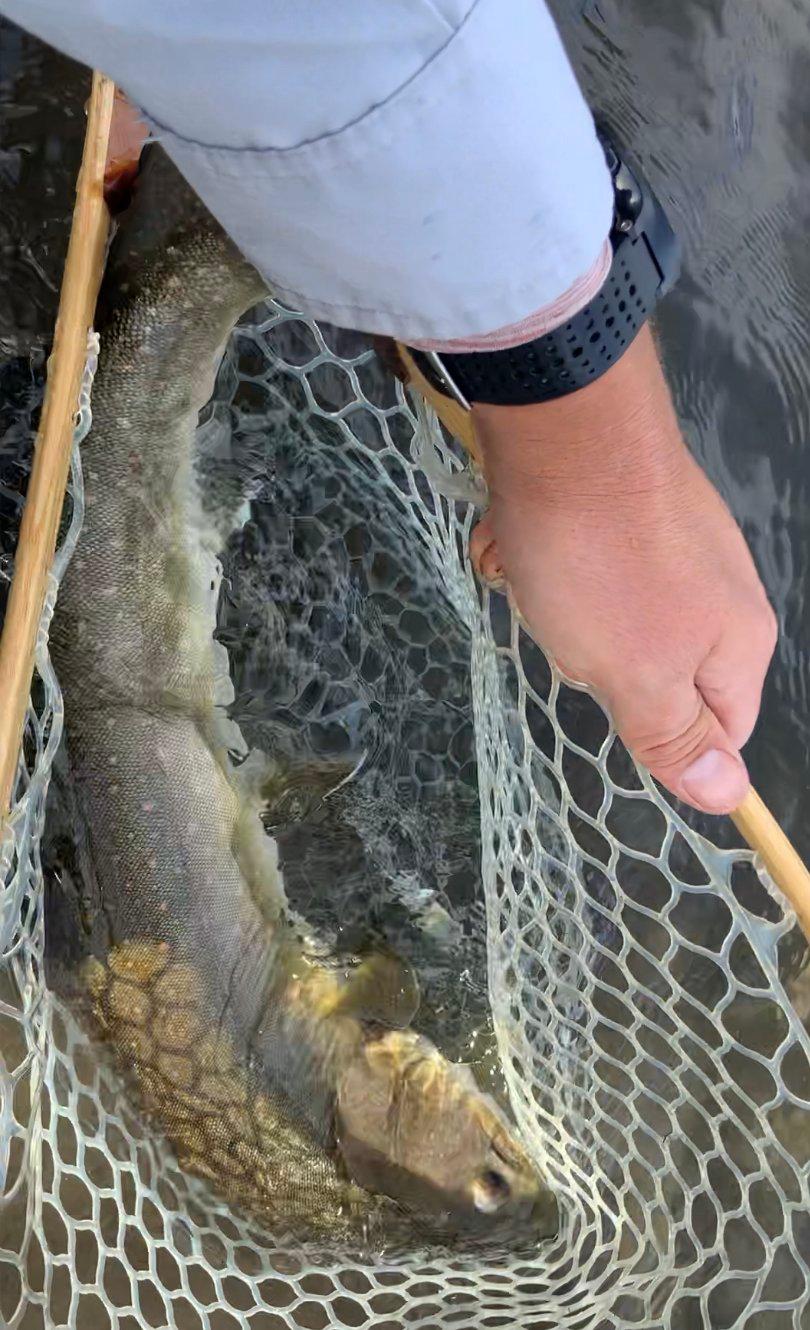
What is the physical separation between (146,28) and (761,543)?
2.23m

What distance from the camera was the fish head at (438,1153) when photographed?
2156 mm

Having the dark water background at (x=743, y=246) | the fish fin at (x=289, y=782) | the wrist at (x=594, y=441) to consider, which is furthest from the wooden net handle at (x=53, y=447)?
the dark water background at (x=743, y=246)

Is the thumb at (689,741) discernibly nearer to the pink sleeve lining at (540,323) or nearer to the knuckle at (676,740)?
the knuckle at (676,740)

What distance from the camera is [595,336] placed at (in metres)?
1.35

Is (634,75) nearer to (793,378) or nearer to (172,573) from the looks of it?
(793,378)

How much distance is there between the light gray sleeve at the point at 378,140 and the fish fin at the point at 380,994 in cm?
169

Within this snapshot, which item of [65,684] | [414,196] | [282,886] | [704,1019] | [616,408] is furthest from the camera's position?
[704,1019]

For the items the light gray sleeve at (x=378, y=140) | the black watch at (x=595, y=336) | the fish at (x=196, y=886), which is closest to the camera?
the light gray sleeve at (x=378, y=140)

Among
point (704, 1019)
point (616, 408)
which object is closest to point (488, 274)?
point (616, 408)

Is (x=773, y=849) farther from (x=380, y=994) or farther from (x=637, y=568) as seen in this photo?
(x=380, y=994)

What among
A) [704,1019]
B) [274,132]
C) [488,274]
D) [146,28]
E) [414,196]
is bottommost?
[704,1019]

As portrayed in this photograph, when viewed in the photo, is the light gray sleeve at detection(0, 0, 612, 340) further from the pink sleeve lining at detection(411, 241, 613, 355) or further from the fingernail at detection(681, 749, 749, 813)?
the fingernail at detection(681, 749, 749, 813)

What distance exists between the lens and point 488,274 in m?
0.96

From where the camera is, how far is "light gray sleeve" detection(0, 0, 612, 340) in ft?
2.34
